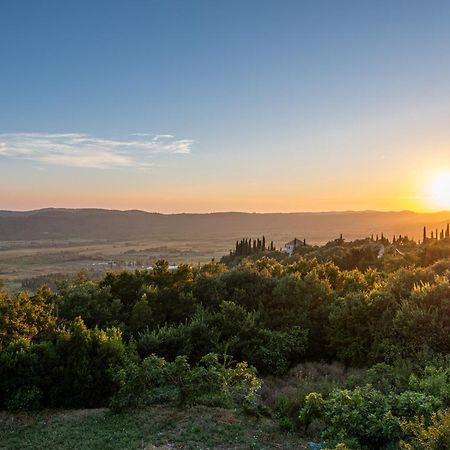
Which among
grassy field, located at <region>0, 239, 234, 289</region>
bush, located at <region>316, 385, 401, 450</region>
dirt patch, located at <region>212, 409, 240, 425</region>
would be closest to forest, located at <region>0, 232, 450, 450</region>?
bush, located at <region>316, 385, 401, 450</region>

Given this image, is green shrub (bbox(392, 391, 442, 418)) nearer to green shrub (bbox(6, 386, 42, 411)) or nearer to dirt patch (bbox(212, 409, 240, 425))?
dirt patch (bbox(212, 409, 240, 425))

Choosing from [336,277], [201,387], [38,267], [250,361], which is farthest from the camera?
[38,267]

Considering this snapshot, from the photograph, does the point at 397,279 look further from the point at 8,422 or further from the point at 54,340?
the point at 8,422

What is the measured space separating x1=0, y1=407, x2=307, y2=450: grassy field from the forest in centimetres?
48

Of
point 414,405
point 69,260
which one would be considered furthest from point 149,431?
point 69,260

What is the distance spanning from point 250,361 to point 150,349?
138 inches

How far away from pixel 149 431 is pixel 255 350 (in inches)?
253

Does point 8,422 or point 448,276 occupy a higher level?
point 448,276

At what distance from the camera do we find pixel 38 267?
115 m

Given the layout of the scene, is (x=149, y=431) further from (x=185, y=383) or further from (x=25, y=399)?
(x=25, y=399)

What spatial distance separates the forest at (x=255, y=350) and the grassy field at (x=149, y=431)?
1.58ft

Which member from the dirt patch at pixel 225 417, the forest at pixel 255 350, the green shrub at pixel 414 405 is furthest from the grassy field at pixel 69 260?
the green shrub at pixel 414 405

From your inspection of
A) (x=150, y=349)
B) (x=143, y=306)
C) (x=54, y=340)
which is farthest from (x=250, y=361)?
(x=54, y=340)

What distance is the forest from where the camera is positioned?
985cm
